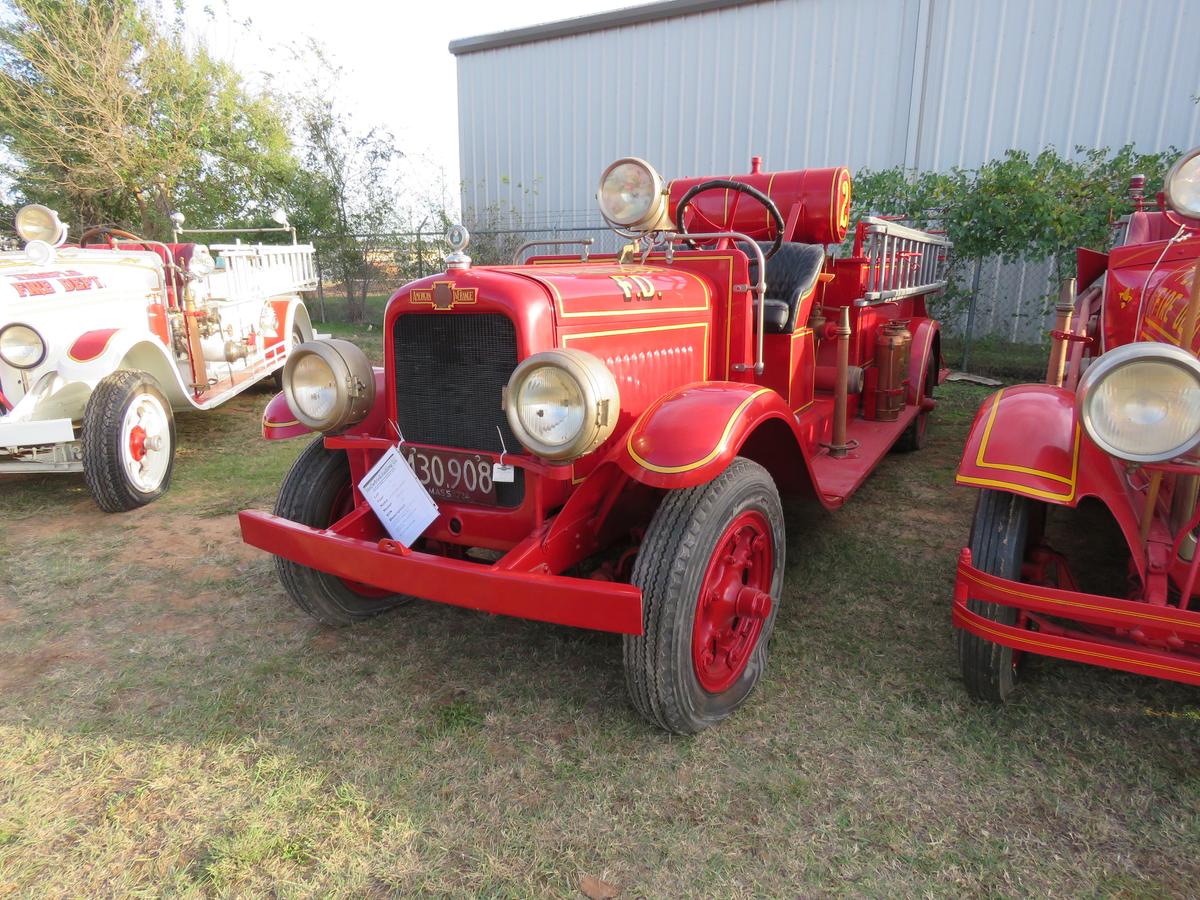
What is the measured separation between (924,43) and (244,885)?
10019 mm

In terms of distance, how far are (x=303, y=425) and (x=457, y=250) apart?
33.4 inches

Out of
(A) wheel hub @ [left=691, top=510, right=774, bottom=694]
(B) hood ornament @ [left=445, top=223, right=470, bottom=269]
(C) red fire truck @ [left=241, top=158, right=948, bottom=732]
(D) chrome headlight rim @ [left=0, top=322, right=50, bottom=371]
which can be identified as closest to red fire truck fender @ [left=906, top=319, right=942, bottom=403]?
(C) red fire truck @ [left=241, top=158, right=948, bottom=732]

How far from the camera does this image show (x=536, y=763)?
7.45 feet

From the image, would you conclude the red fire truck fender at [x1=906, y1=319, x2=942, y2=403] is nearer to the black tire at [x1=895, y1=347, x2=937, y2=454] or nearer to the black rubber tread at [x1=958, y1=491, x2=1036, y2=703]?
the black tire at [x1=895, y1=347, x2=937, y2=454]

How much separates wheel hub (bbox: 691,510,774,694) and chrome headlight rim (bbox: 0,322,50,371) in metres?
4.03

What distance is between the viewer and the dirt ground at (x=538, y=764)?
188cm

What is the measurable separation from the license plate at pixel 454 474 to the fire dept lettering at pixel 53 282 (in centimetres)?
338

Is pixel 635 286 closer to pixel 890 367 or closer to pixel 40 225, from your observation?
pixel 890 367

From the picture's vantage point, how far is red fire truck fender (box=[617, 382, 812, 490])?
2137 mm

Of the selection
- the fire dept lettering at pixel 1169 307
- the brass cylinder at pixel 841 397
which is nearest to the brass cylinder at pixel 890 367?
the brass cylinder at pixel 841 397

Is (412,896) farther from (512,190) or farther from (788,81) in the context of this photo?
(512,190)

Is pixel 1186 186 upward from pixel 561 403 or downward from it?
upward

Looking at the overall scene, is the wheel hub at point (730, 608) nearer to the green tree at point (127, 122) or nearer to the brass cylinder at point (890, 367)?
the brass cylinder at point (890, 367)

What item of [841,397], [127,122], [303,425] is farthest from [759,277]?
[127,122]
